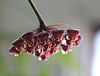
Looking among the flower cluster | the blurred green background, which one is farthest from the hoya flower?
the blurred green background

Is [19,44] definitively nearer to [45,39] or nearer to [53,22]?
[45,39]

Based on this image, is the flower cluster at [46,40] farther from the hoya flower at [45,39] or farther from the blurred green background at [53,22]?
the blurred green background at [53,22]

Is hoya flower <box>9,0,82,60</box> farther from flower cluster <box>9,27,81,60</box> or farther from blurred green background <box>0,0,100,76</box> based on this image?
blurred green background <box>0,0,100,76</box>

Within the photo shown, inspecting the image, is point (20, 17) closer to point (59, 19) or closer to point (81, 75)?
point (59, 19)

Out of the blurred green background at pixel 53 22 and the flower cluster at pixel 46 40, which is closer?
the flower cluster at pixel 46 40

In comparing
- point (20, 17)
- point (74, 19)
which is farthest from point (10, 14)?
point (74, 19)

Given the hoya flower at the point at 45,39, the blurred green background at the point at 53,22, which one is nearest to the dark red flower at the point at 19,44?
the hoya flower at the point at 45,39
